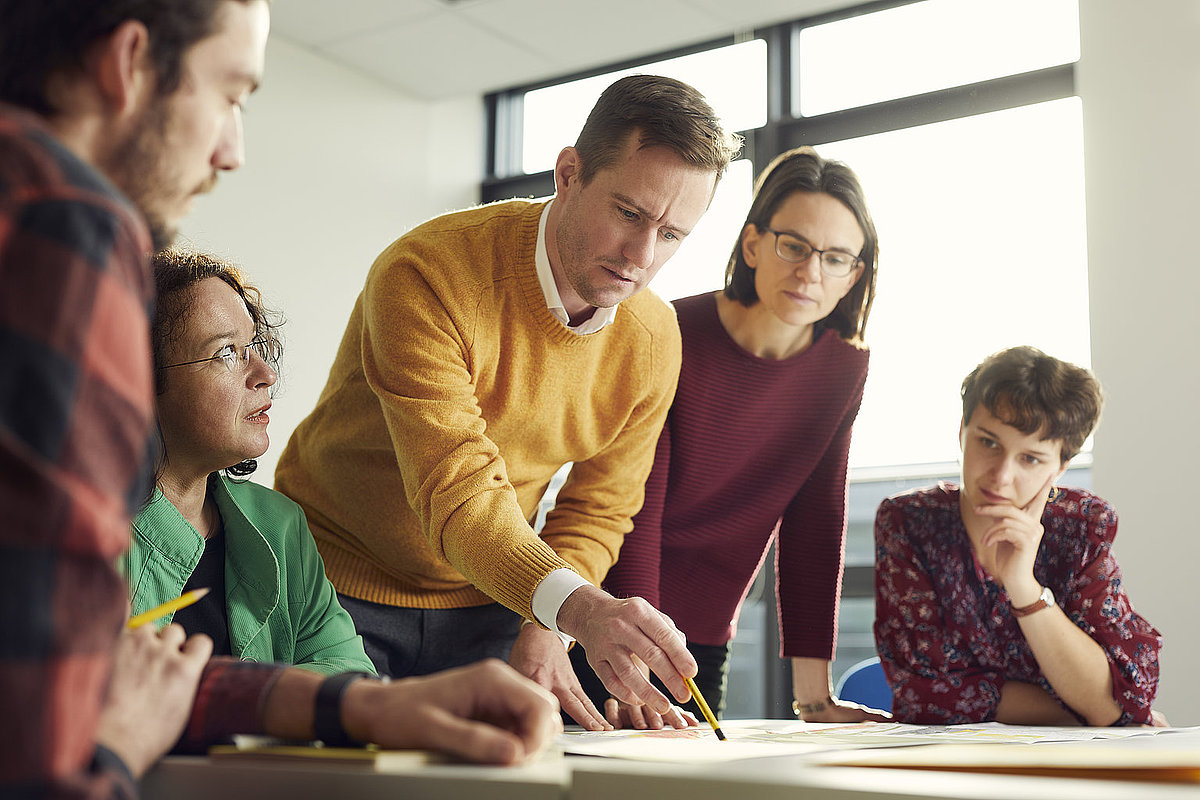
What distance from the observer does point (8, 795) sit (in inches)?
19.6

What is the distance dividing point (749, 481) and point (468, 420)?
28.4 inches

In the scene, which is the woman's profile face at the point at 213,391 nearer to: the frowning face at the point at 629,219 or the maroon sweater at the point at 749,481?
the frowning face at the point at 629,219

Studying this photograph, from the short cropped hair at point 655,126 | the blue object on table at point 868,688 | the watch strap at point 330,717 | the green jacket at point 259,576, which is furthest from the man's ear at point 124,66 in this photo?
the blue object on table at point 868,688

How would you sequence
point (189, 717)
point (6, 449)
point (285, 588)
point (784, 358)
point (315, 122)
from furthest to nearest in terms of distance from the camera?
point (315, 122) < point (784, 358) < point (285, 588) < point (189, 717) < point (6, 449)

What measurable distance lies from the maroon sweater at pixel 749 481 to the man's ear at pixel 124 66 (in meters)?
1.35

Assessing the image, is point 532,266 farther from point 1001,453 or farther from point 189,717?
point 189,717

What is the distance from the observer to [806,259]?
1972 millimetres

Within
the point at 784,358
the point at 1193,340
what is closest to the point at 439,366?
the point at 784,358

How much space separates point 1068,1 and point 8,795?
13.5ft

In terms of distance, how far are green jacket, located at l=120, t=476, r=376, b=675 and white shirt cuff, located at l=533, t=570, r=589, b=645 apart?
0.26m

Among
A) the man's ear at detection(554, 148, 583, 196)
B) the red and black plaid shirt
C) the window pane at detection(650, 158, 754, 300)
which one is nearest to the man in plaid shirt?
the red and black plaid shirt

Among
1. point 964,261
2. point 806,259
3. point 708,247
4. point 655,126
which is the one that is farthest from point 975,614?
point 708,247

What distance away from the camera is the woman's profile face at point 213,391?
4.88 feet

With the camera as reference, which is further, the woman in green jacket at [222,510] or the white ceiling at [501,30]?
the white ceiling at [501,30]
